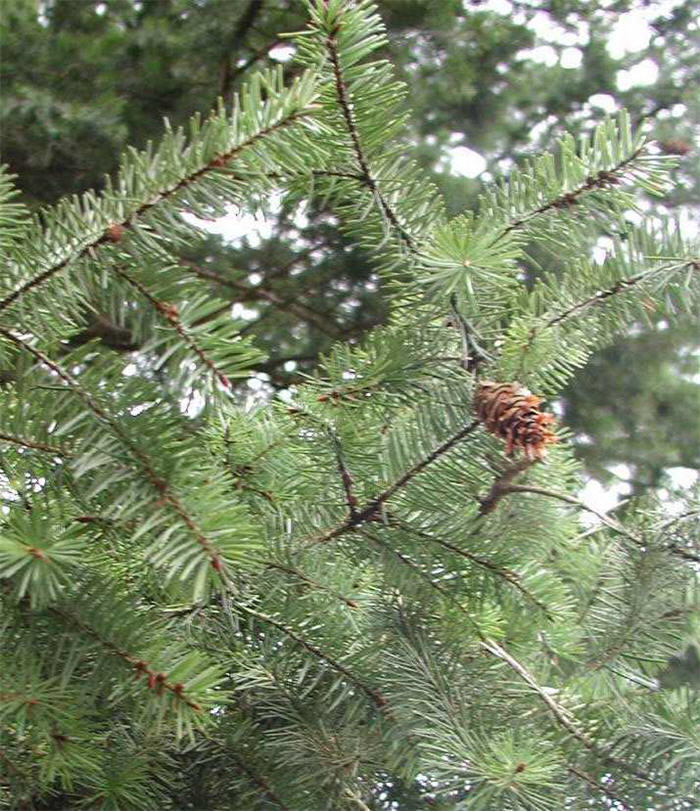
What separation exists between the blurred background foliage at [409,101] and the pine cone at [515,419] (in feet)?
3.37

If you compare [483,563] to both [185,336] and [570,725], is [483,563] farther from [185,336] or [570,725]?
[185,336]

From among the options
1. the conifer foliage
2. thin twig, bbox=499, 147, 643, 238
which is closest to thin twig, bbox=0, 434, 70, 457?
the conifer foliage

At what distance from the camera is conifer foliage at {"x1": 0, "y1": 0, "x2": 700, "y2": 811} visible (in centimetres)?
40

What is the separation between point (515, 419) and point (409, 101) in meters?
1.63

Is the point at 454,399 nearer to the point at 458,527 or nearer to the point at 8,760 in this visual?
the point at 458,527

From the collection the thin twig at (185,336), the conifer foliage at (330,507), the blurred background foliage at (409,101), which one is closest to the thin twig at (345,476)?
the conifer foliage at (330,507)

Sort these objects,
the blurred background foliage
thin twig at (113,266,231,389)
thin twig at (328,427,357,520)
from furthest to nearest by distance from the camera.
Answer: the blurred background foliage → thin twig at (328,427,357,520) → thin twig at (113,266,231,389)

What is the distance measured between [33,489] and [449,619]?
0.22 metres

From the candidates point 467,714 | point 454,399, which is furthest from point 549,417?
point 467,714

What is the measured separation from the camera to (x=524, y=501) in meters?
0.55

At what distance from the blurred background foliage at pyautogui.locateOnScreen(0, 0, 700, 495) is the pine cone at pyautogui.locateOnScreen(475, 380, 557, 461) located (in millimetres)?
1027

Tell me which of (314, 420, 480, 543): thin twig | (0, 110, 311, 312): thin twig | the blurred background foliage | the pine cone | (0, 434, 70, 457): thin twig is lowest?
the blurred background foliage

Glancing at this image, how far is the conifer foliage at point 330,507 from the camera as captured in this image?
404 millimetres

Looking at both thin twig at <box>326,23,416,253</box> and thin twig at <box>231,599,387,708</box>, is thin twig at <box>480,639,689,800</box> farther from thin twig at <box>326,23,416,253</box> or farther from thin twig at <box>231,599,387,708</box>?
thin twig at <box>326,23,416,253</box>
